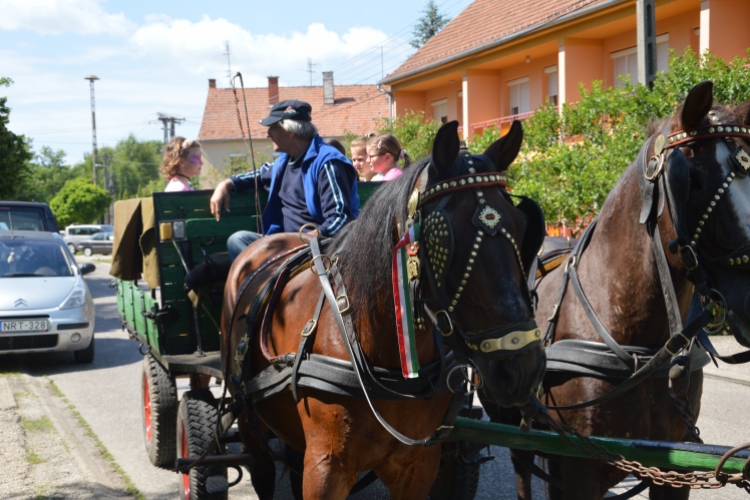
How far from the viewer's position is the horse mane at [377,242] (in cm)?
264

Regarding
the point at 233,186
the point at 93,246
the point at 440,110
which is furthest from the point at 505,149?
the point at 93,246

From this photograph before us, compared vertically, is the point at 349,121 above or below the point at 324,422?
above

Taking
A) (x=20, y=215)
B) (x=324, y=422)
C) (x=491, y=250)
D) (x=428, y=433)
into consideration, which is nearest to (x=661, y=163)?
(x=491, y=250)

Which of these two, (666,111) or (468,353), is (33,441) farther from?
(666,111)

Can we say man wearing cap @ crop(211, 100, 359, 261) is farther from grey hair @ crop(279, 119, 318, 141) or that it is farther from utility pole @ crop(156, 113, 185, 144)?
utility pole @ crop(156, 113, 185, 144)

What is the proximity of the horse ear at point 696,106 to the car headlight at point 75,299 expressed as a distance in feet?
30.2

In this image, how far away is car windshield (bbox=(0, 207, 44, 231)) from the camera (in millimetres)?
13700

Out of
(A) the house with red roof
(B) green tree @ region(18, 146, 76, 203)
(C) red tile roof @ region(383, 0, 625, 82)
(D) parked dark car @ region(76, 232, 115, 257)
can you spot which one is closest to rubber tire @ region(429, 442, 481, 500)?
(C) red tile roof @ region(383, 0, 625, 82)

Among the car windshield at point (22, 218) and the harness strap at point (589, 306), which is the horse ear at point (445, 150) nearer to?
the harness strap at point (589, 306)

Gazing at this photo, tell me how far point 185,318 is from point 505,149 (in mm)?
3386

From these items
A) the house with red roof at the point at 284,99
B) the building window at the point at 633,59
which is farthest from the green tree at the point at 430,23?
the building window at the point at 633,59

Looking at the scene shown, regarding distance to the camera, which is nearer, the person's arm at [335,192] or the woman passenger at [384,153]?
the person's arm at [335,192]

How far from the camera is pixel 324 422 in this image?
9.42ft

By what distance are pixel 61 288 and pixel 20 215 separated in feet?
14.3
